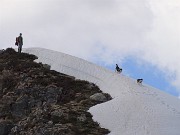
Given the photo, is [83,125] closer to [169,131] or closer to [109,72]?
[169,131]

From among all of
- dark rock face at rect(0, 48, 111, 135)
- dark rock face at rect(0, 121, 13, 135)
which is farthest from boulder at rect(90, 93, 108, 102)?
dark rock face at rect(0, 121, 13, 135)

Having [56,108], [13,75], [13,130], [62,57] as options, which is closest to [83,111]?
[56,108]

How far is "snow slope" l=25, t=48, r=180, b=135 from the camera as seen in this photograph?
40344 mm

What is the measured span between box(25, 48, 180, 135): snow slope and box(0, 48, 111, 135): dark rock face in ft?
4.62

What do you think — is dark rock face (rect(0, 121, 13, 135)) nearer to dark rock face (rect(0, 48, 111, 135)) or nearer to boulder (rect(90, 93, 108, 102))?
dark rock face (rect(0, 48, 111, 135))

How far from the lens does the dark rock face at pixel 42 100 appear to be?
39.9 meters

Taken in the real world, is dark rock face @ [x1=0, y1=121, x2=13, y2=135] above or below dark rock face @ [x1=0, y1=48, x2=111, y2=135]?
below

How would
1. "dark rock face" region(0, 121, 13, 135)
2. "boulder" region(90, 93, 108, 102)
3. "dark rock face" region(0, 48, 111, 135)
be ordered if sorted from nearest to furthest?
"dark rock face" region(0, 48, 111, 135), "dark rock face" region(0, 121, 13, 135), "boulder" region(90, 93, 108, 102)

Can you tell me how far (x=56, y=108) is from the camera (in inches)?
1676

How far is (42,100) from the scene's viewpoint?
46469mm

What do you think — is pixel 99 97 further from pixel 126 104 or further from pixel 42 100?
pixel 42 100

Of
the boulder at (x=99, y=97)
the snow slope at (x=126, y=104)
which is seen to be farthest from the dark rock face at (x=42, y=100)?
the snow slope at (x=126, y=104)

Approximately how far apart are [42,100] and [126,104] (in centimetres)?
878

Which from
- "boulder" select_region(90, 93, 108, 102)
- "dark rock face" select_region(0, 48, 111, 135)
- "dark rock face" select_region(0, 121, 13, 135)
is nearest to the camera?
"dark rock face" select_region(0, 48, 111, 135)
